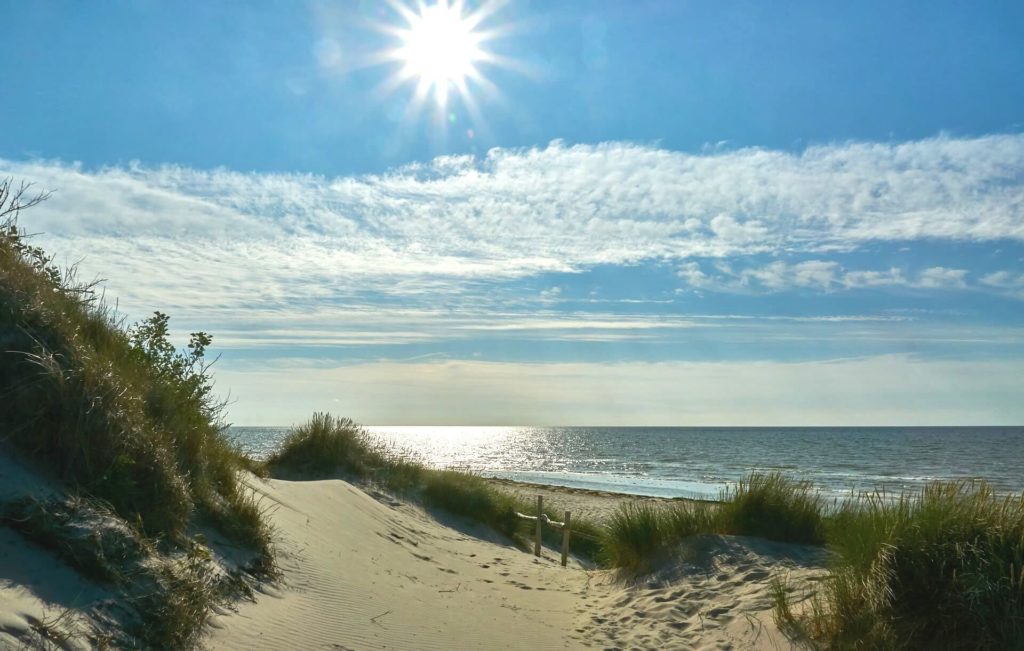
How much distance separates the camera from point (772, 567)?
9227 mm

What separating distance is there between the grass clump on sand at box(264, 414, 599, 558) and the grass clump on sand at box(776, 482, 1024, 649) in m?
10.4

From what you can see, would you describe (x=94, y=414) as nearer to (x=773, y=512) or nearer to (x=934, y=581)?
(x=934, y=581)

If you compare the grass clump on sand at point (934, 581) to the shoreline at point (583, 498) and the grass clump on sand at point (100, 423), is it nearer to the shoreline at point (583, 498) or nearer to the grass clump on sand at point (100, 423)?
the grass clump on sand at point (100, 423)

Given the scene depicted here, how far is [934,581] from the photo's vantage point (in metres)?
5.93

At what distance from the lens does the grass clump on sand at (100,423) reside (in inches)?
217

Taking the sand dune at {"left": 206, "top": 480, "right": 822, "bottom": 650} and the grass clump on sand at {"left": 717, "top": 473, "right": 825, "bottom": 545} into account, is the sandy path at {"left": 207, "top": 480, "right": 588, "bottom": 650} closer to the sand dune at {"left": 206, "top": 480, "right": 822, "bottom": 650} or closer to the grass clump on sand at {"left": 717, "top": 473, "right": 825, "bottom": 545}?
the sand dune at {"left": 206, "top": 480, "right": 822, "bottom": 650}

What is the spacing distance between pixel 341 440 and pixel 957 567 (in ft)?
45.0

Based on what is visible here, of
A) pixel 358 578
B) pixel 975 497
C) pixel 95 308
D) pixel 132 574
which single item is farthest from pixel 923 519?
pixel 95 308

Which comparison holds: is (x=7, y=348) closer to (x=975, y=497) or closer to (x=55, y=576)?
(x=55, y=576)

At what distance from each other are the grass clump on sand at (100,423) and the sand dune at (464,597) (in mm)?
741

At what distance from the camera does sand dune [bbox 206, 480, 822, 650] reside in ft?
21.5

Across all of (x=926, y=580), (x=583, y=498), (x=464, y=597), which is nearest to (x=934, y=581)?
(x=926, y=580)

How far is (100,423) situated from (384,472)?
11.7 meters

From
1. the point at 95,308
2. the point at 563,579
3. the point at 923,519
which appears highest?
the point at 95,308
